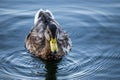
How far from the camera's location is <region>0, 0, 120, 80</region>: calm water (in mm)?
11672

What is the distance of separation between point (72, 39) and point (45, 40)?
1.01m

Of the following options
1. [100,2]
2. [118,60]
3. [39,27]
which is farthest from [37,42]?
[100,2]

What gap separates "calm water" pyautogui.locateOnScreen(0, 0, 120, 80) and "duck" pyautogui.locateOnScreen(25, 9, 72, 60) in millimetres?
169

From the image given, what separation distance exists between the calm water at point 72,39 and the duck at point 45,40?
17 centimetres

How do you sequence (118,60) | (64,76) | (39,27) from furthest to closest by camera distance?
(39,27), (118,60), (64,76)

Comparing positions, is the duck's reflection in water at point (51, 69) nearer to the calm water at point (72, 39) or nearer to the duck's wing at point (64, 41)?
the calm water at point (72, 39)

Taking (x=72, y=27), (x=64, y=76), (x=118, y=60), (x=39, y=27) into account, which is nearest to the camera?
(x=64, y=76)

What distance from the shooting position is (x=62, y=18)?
14.5m

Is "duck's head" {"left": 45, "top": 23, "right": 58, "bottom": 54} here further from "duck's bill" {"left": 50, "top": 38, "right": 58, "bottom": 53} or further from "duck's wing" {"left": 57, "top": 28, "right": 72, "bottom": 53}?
"duck's wing" {"left": 57, "top": 28, "right": 72, "bottom": 53}

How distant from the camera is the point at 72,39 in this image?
13430mm

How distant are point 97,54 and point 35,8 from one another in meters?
3.30

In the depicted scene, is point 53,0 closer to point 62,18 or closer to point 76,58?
point 62,18

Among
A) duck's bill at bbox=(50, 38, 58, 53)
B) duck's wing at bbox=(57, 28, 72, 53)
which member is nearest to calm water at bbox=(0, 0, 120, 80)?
duck's wing at bbox=(57, 28, 72, 53)

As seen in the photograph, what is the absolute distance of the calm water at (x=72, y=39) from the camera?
1167 centimetres
